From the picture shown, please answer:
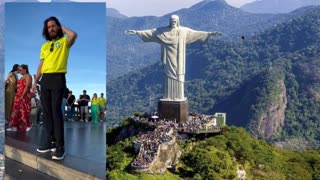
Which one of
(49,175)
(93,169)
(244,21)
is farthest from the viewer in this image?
(244,21)

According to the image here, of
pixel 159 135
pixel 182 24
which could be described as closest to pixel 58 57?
pixel 159 135

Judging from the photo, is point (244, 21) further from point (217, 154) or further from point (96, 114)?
point (96, 114)

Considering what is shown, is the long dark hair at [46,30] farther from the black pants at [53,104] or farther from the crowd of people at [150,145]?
the crowd of people at [150,145]

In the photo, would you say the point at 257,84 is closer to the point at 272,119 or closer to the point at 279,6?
the point at 272,119

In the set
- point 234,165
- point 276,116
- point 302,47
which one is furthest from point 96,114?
point 302,47

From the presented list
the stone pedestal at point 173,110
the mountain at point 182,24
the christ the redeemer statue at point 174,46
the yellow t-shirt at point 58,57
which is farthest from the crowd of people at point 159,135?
the mountain at point 182,24
